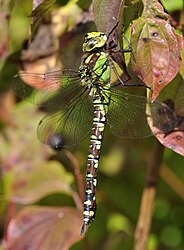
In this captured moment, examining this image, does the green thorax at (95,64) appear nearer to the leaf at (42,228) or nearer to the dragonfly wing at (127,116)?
the dragonfly wing at (127,116)

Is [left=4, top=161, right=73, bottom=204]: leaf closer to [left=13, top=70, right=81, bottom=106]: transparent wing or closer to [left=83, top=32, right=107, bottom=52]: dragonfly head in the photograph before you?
[left=13, top=70, right=81, bottom=106]: transparent wing

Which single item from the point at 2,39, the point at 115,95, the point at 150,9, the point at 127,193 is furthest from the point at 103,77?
the point at 127,193

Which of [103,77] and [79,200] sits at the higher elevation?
[103,77]

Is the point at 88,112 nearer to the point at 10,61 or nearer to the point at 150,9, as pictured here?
the point at 10,61

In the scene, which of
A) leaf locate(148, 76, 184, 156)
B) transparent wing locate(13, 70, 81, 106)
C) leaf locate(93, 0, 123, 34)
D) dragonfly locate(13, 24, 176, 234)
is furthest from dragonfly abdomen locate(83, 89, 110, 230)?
leaf locate(93, 0, 123, 34)

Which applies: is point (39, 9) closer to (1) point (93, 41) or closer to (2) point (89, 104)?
(1) point (93, 41)
